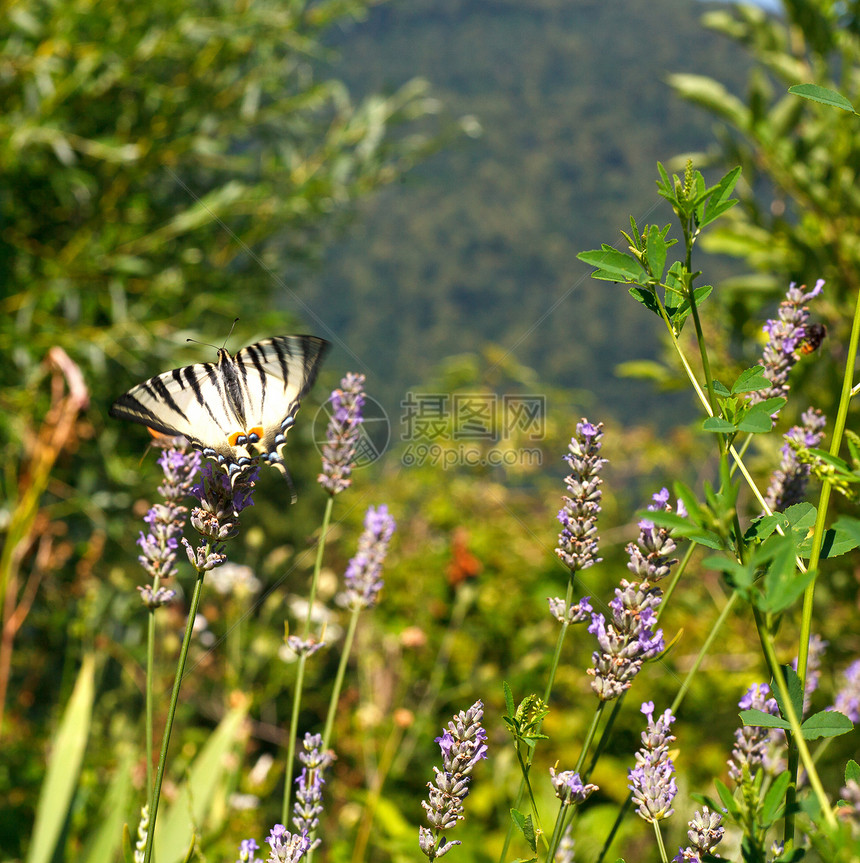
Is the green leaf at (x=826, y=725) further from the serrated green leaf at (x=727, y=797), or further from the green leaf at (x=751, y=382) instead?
the green leaf at (x=751, y=382)

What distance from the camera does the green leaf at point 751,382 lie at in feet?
2.24

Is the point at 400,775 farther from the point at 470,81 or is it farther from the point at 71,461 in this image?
the point at 470,81

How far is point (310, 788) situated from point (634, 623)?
0.42 meters

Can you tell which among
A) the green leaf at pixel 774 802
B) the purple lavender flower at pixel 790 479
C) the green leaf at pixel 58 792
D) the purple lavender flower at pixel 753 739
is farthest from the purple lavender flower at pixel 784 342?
the green leaf at pixel 58 792

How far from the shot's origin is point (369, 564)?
1.11m

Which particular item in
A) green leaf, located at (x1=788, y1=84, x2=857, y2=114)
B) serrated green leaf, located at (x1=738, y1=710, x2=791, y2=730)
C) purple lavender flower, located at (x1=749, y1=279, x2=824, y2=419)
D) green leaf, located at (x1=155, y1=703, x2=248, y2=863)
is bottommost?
green leaf, located at (x1=155, y1=703, x2=248, y2=863)

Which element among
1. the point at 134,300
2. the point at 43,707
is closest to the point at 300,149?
the point at 134,300

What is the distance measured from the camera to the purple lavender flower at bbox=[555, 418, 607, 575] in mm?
818

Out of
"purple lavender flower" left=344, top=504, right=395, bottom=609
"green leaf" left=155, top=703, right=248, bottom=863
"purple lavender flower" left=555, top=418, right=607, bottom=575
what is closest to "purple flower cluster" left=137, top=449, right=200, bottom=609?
"purple lavender flower" left=344, top=504, right=395, bottom=609

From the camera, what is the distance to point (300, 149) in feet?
12.2

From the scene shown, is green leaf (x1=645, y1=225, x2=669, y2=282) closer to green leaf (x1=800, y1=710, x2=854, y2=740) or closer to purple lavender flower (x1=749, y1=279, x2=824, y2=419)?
purple lavender flower (x1=749, y1=279, x2=824, y2=419)

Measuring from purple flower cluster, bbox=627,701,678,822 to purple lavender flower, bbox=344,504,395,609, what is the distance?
0.45 m
